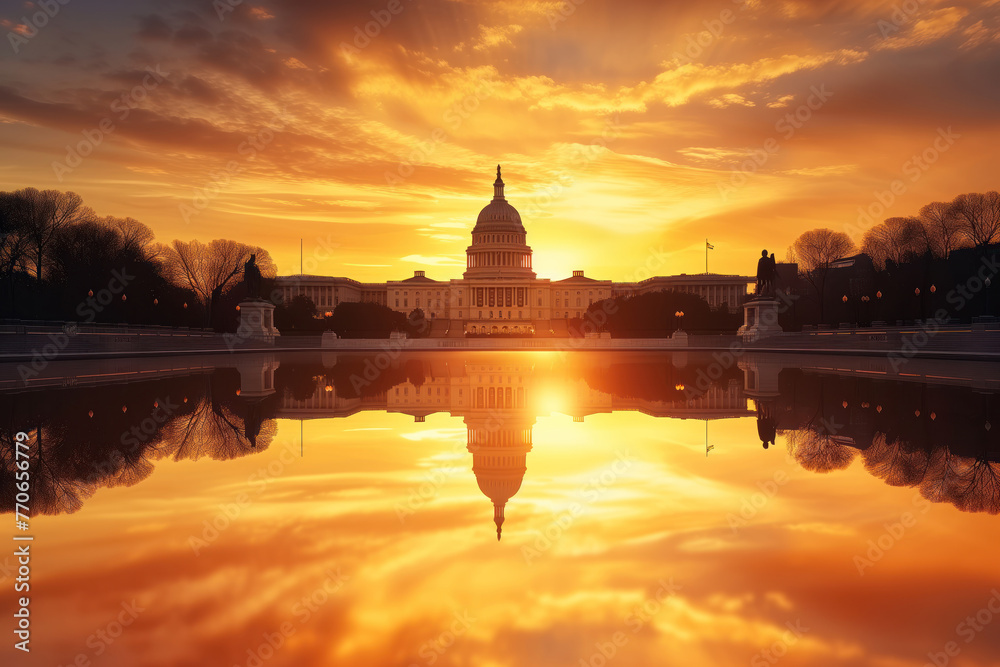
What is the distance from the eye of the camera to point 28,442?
1185cm

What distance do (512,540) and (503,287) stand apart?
5411 inches

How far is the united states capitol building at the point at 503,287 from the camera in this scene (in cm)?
14375

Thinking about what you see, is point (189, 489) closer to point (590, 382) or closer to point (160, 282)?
point (590, 382)

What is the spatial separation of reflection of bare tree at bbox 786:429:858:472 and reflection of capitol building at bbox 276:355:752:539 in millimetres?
2999

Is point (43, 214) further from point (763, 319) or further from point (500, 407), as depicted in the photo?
point (763, 319)

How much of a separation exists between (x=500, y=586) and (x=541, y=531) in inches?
59.6

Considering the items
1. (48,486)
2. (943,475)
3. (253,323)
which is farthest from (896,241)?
(48,486)

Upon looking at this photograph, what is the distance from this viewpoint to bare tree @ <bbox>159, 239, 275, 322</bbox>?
77625mm

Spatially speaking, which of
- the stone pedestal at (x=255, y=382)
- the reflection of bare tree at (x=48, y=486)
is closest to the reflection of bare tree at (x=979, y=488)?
the reflection of bare tree at (x=48, y=486)

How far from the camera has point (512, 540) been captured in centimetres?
679

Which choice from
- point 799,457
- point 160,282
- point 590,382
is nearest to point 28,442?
point 799,457

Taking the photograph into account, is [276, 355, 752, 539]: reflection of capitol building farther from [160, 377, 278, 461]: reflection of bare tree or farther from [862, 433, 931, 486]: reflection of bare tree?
[862, 433, 931, 486]: reflection of bare tree

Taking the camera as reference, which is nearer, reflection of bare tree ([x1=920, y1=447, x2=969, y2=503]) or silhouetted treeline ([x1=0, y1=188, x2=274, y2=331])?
reflection of bare tree ([x1=920, y1=447, x2=969, y2=503])

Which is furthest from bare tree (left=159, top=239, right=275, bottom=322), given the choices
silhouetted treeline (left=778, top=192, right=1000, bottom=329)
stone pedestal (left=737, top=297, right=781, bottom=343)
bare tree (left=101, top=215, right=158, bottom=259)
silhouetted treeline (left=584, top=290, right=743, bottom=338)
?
silhouetted treeline (left=778, top=192, right=1000, bottom=329)
